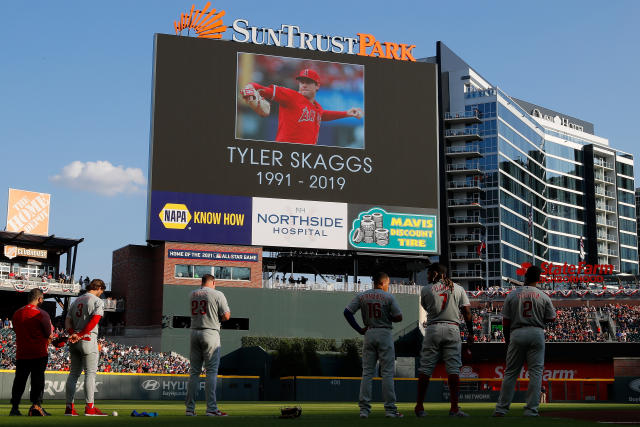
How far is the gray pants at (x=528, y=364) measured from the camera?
13438 mm

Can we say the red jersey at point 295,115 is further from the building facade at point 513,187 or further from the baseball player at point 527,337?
the baseball player at point 527,337

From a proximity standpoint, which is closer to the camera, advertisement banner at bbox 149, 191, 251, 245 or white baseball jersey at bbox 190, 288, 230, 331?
white baseball jersey at bbox 190, 288, 230, 331

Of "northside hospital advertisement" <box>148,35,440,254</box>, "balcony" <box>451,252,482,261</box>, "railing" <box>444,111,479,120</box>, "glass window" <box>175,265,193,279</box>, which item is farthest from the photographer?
"railing" <box>444,111,479,120</box>

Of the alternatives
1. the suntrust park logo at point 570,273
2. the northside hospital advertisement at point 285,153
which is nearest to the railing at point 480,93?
the suntrust park logo at point 570,273

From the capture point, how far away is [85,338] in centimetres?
1391

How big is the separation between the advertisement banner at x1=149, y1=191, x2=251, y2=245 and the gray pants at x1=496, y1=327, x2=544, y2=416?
153 feet

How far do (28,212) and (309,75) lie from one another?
73.6ft

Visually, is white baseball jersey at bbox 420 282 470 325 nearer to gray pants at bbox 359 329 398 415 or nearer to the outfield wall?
gray pants at bbox 359 329 398 415

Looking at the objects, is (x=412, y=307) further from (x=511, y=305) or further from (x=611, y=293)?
(x=511, y=305)

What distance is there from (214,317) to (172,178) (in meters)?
45.5

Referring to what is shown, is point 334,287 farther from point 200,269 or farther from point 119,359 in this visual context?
point 119,359

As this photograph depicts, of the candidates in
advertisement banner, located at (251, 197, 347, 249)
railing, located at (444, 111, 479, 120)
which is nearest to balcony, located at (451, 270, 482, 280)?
railing, located at (444, 111, 479, 120)

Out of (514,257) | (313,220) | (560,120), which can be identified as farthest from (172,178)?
(560,120)

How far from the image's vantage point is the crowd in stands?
4656 centimetres
